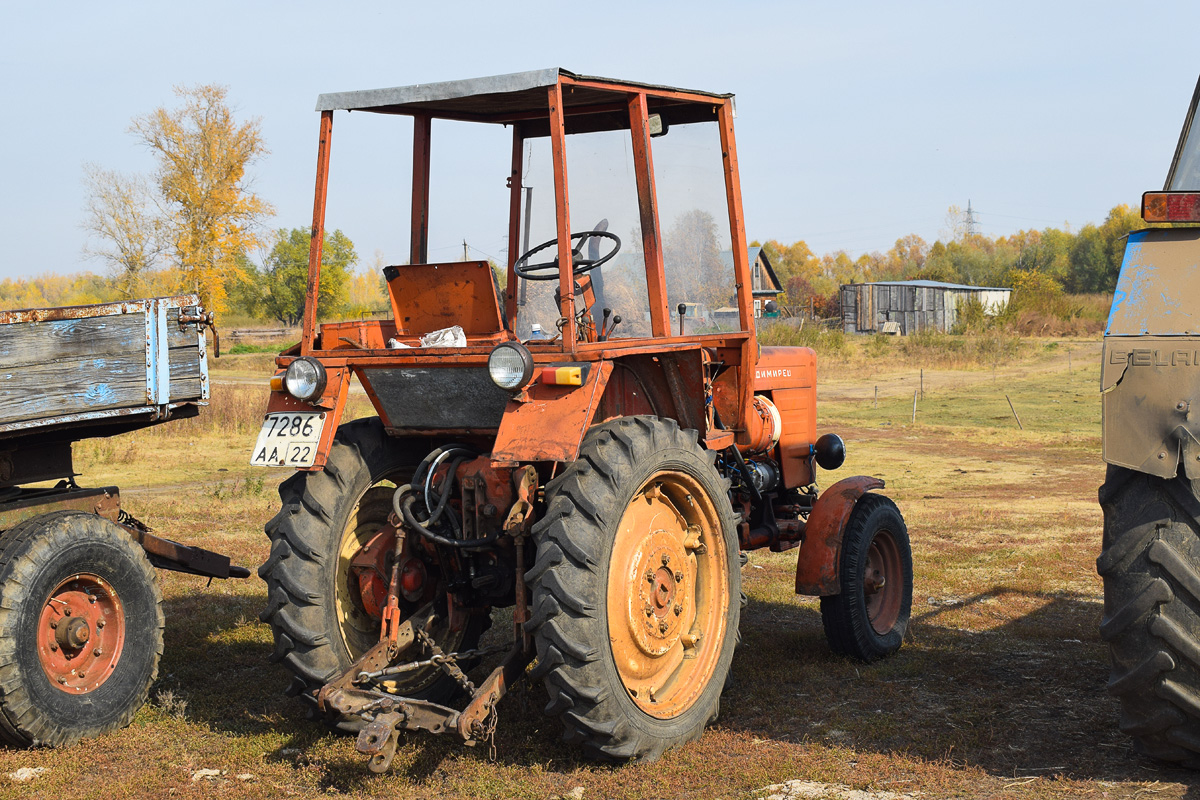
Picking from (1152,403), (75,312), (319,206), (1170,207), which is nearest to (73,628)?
(75,312)

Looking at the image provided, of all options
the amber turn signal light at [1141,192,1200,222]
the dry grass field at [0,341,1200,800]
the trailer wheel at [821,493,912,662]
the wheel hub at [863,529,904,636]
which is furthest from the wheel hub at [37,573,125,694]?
the amber turn signal light at [1141,192,1200,222]

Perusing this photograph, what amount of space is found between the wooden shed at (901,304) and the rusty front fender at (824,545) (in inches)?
2062

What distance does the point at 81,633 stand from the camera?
4.98 meters

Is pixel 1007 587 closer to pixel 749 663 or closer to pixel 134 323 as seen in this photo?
pixel 749 663

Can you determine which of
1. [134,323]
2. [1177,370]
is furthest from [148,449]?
[1177,370]

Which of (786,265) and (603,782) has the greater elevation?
(786,265)

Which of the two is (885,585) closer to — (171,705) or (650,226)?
(650,226)

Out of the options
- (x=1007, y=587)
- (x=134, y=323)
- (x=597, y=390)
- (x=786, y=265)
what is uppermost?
(x=786, y=265)

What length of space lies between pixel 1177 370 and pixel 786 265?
11038 centimetres

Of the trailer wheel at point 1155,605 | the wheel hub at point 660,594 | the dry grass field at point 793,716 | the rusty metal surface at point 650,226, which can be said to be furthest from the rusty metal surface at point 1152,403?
the rusty metal surface at point 650,226

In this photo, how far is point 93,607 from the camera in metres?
5.14

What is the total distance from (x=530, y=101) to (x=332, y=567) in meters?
2.58

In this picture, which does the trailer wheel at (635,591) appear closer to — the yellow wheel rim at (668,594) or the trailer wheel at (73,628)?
the yellow wheel rim at (668,594)

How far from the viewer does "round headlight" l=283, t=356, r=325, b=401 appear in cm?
473
